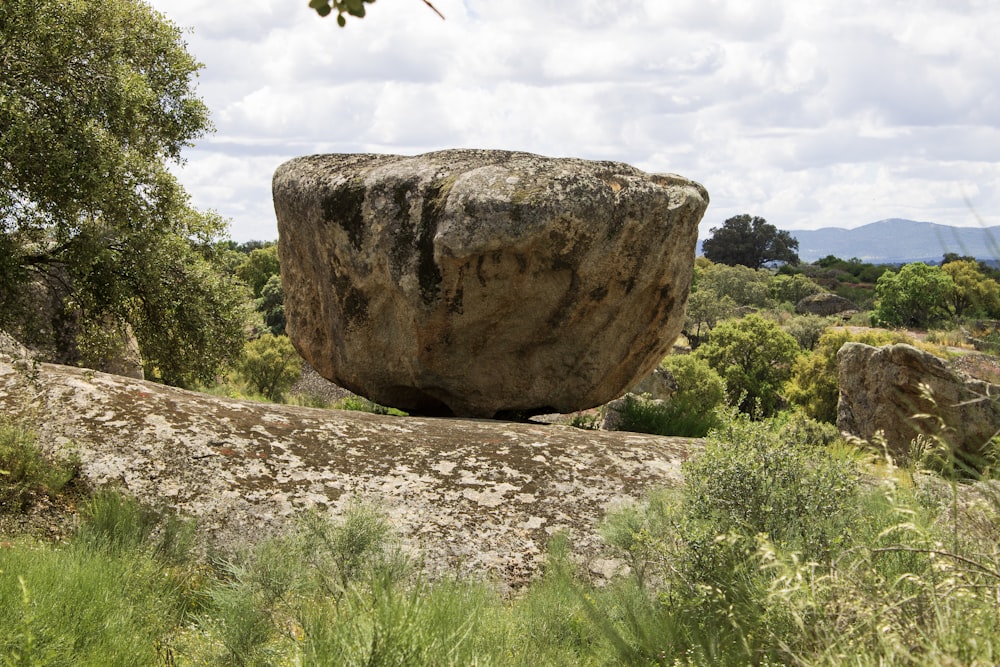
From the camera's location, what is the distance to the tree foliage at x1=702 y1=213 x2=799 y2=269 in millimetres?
105000

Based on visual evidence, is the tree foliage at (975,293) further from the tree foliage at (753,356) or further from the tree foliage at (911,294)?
the tree foliage at (753,356)

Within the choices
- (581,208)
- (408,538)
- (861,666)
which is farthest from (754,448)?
(581,208)

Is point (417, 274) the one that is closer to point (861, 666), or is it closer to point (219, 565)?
point (219, 565)

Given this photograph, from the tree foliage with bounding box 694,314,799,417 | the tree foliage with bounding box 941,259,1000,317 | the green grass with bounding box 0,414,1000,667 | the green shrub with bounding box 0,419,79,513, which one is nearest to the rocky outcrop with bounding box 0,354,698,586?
the green shrub with bounding box 0,419,79,513

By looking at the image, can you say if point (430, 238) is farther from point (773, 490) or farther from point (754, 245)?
point (754, 245)

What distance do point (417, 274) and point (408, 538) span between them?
3.97m

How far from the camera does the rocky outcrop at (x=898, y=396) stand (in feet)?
48.5

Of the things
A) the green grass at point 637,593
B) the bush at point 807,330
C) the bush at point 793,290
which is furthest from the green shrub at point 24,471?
the bush at point 793,290

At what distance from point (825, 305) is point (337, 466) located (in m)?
63.0

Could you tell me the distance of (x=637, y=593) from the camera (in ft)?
20.7

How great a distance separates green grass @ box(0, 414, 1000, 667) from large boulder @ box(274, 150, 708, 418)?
4.55 meters

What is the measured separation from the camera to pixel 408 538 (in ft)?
25.7

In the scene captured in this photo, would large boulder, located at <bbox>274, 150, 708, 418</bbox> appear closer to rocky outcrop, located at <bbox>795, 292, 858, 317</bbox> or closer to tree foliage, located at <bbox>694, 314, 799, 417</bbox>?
tree foliage, located at <bbox>694, 314, 799, 417</bbox>

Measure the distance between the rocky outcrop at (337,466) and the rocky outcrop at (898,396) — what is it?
7.40 meters
